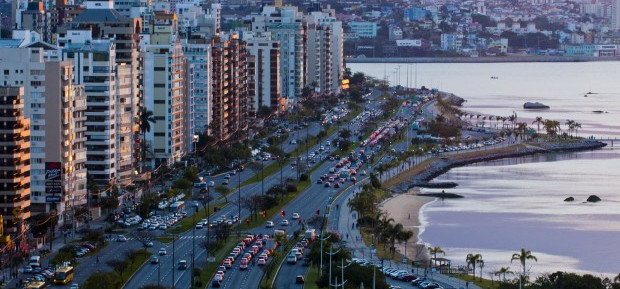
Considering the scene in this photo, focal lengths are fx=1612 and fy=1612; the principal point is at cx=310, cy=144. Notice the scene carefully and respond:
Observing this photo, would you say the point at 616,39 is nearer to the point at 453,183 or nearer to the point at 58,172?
the point at 453,183

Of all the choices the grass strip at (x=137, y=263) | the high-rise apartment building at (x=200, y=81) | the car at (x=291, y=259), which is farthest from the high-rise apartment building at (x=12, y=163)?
the high-rise apartment building at (x=200, y=81)

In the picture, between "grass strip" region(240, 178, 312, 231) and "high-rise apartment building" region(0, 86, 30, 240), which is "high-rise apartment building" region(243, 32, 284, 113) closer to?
"grass strip" region(240, 178, 312, 231)

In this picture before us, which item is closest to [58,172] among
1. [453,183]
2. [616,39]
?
[453,183]

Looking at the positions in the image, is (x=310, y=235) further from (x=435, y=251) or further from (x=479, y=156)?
(x=479, y=156)

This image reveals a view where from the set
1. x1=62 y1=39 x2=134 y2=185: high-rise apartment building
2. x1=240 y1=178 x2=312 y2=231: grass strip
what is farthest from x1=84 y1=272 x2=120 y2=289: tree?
x1=62 y1=39 x2=134 y2=185: high-rise apartment building

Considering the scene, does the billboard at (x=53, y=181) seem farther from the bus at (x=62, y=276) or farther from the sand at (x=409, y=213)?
the sand at (x=409, y=213)

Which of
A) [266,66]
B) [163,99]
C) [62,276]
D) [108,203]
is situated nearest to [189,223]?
Answer: [108,203]
